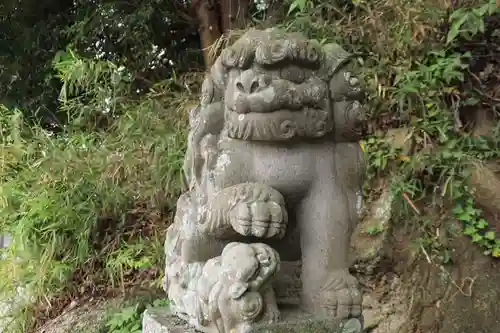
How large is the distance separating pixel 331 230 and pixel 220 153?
28 centimetres

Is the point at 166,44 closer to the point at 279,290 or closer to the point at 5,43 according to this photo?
the point at 5,43

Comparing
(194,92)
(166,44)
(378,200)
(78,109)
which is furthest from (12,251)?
(378,200)

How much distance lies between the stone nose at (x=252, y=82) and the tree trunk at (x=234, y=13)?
2.01 metres

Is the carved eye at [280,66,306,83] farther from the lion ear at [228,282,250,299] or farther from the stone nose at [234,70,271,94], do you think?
the lion ear at [228,282,250,299]

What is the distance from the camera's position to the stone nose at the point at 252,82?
118 cm

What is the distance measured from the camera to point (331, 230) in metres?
1.22

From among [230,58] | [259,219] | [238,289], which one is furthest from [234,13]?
[238,289]

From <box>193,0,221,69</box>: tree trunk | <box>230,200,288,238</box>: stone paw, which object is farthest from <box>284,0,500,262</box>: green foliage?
<box>230,200,288,238</box>: stone paw

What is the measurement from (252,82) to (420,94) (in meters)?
1.49

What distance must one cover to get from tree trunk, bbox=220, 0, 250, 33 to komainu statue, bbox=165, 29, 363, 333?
195 centimetres

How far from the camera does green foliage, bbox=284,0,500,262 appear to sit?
2.34 meters

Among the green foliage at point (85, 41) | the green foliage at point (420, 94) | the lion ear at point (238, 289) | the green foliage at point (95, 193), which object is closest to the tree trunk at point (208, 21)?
the green foliage at point (85, 41)

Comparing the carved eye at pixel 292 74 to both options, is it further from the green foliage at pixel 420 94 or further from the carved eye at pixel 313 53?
the green foliage at pixel 420 94

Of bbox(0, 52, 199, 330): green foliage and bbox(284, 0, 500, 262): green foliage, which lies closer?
bbox(284, 0, 500, 262): green foliage
